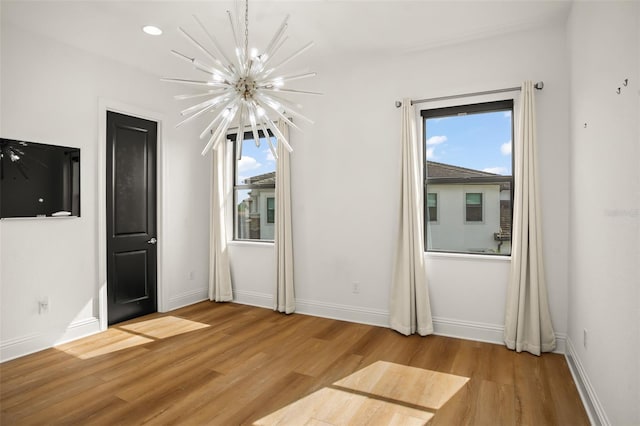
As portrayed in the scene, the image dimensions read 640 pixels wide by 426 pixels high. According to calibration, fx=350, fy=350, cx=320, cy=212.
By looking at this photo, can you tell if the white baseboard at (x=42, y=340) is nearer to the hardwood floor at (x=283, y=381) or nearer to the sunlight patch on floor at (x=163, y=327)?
the hardwood floor at (x=283, y=381)

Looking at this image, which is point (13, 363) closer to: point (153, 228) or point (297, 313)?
point (153, 228)

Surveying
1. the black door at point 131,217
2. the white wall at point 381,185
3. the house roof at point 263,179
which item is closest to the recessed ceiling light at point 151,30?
the black door at point 131,217

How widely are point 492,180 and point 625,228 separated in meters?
1.78

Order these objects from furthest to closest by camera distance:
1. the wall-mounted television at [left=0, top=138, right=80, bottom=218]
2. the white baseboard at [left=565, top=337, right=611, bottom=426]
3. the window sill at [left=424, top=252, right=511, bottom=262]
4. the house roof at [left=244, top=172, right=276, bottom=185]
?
the house roof at [left=244, top=172, right=276, bottom=185]
the window sill at [left=424, top=252, right=511, bottom=262]
the wall-mounted television at [left=0, top=138, right=80, bottom=218]
the white baseboard at [left=565, top=337, right=611, bottom=426]

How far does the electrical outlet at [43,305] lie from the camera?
3.21 m

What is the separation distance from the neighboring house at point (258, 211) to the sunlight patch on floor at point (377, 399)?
2500 mm

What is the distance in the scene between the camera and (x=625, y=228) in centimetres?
169

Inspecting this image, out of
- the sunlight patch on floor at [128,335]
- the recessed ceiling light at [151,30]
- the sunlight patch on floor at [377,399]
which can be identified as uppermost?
the recessed ceiling light at [151,30]

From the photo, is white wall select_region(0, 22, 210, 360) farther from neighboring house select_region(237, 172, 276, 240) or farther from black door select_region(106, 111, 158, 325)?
neighboring house select_region(237, 172, 276, 240)

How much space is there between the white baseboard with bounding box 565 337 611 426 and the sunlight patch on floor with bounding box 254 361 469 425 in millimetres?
716

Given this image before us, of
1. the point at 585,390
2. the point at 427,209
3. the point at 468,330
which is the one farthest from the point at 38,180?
the point at 585,390

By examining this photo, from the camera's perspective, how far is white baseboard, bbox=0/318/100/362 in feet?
9.80

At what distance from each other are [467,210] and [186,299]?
11.9 feet

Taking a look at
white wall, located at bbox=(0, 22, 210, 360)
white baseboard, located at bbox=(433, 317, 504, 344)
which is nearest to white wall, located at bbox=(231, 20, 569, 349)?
white baseboard, located at bbox=(433, 317, 504, 344)
